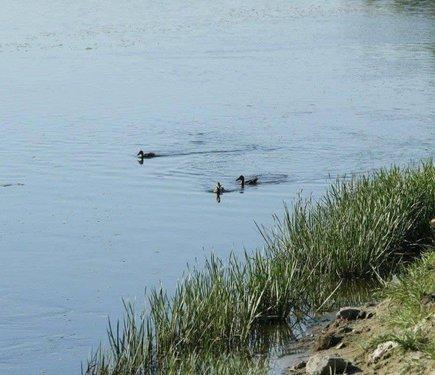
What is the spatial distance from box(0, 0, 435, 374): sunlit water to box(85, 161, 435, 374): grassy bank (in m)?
1.24

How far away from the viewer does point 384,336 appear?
9125 mm

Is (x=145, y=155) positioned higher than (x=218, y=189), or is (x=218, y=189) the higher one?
(x=145, y=155)

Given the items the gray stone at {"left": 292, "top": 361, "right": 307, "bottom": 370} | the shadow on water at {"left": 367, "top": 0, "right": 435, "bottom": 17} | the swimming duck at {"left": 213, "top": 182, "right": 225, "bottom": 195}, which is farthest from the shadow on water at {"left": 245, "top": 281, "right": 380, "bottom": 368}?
the shadow on water at {"left": 367, "top": 0, "right": 435, "bottom": 17}

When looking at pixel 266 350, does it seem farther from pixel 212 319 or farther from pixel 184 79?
pixel 184 79

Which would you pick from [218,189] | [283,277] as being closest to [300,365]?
[283,277]

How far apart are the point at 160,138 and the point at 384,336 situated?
553 inches

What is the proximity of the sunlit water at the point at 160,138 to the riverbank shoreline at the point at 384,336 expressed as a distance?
2.49 metres

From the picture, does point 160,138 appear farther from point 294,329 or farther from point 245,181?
point 294,329

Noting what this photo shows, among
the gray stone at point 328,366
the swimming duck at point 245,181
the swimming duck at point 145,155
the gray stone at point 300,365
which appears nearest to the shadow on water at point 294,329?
Result: the gray stone at point 300,365

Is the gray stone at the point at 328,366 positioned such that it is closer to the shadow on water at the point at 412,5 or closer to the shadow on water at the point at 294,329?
the shadow on water at the point at 294,329

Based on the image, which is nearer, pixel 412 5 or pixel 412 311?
pixel 412 311

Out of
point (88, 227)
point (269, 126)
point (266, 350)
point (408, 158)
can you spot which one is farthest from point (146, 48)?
point (266, 350)

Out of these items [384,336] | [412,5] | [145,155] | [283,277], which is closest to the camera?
[384,336]

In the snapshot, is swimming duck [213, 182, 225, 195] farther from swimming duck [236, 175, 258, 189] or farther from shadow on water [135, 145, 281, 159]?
shadow on water [135, 145, 281, 159]
